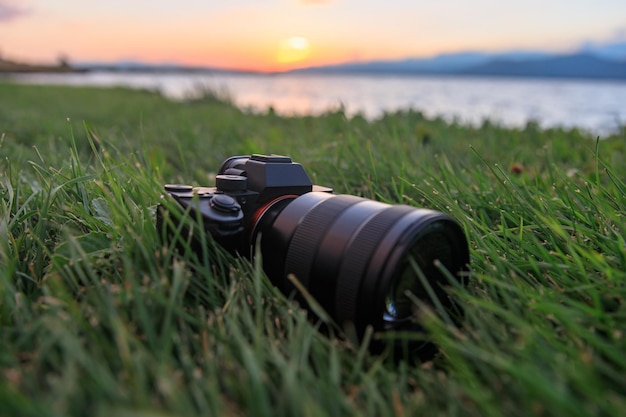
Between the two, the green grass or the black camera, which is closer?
the green grass

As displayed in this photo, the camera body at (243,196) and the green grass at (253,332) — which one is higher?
the camera body at (243,196)

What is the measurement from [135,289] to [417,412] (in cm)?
64

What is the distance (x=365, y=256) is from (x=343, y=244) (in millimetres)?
82

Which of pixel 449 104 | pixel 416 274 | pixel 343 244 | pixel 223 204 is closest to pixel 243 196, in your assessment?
pixel 223 204

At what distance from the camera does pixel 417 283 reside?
1.41 meters

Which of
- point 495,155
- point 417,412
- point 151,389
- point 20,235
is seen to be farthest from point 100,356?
point 495,155

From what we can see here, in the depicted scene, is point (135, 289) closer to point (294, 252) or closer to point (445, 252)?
point (294, 252)

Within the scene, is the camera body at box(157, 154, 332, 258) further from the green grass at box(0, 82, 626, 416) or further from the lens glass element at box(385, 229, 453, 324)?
the lens glass element at box(385, 229, 453, 324)

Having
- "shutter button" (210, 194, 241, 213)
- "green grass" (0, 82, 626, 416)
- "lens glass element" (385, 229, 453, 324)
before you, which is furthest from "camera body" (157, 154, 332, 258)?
"lens glass element" (385, 229, 453, 324)

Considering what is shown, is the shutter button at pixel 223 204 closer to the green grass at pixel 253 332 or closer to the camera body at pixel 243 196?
the camera body at pixel 243 196

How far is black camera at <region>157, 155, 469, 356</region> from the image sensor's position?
126 cm

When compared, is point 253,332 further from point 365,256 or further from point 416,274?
point 416,274

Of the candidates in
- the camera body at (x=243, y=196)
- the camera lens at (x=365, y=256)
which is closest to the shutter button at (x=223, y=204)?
the camera body at (x=243, y=196)

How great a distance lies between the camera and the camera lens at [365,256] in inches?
49.5
